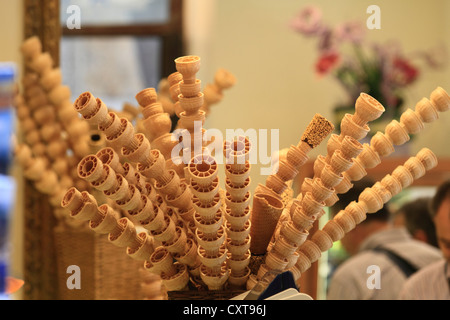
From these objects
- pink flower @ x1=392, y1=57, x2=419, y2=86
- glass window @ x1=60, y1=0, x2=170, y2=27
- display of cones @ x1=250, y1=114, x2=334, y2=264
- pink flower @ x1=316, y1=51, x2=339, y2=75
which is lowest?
display of cones @ x1=250, y1=114, x2=334, y2=264

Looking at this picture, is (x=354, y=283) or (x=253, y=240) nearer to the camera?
(x=253, y=240)

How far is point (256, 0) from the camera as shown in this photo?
2.21 meters

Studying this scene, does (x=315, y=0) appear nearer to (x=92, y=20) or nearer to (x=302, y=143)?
(x=92, y=20)

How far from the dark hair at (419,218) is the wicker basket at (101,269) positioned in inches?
29.3

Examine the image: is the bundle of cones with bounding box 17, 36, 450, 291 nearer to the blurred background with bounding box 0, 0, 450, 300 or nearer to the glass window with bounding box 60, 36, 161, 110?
the glass window with bounding box 60, 36, 161, 110

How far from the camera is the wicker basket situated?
2.84 ft

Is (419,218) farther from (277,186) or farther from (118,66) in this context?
(118,66)

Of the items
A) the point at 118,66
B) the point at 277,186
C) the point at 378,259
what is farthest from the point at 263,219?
the point at 118,66

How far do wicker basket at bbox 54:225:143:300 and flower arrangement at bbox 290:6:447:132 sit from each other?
1220mm

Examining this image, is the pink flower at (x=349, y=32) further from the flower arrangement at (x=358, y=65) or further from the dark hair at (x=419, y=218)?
the dark hair at (x=419, y=218)

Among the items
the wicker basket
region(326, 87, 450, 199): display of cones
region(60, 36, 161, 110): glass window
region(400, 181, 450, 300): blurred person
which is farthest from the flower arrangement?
region(326, 87, 450, 199): display of cones

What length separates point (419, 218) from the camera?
1.45m
